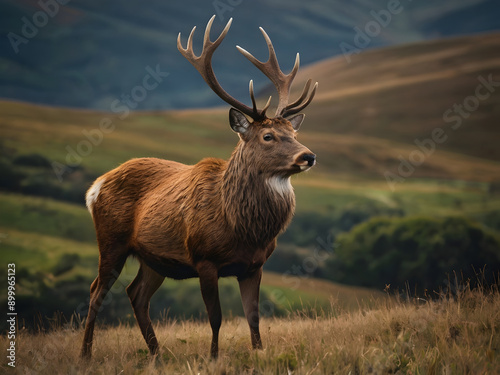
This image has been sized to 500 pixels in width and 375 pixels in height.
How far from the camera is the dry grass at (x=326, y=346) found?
4.75m

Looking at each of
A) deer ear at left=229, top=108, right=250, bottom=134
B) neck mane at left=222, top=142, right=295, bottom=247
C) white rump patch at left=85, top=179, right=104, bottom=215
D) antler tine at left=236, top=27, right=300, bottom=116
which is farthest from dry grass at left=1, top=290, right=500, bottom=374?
antler tine at left=236, top=27, right=300, bottom=116

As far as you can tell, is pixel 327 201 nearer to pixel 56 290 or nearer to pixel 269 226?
pixel 56 290

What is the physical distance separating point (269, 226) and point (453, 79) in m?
44.1

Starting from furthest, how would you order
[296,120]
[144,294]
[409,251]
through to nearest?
[409,251] → [144,294] → [296,120]

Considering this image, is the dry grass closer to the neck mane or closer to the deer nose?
the neck mane

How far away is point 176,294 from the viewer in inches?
744

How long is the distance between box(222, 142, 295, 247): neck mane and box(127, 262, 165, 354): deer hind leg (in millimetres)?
1620

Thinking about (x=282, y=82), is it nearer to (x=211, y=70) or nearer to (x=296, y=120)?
(x=296, y=120)

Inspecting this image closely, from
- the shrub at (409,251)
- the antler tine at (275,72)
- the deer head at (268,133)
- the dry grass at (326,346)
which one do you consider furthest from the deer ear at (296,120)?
the shrub at (409,251)

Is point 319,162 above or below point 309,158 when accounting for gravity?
below

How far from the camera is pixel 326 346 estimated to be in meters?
5.45

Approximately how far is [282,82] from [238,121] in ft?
3.43

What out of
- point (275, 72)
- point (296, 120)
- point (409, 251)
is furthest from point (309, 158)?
point (409, 251)

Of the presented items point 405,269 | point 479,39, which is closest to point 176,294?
point 405,269
